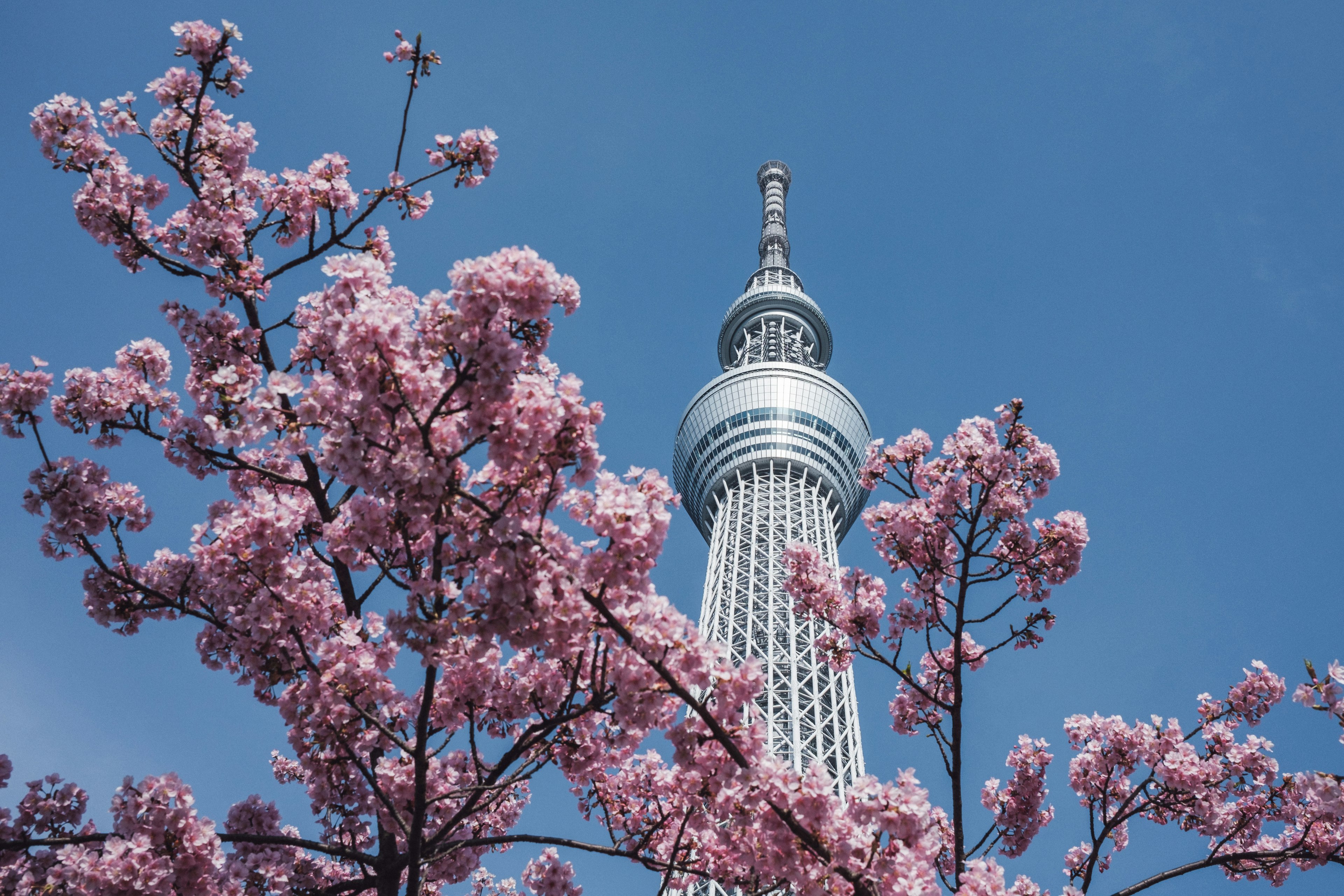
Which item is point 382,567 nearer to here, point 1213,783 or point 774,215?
point 1213,783

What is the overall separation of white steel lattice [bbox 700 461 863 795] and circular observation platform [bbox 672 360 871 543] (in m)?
0.84

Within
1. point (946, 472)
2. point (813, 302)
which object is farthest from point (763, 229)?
point (946, 472)

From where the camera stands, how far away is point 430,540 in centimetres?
584

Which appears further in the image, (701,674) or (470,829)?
(470,829)

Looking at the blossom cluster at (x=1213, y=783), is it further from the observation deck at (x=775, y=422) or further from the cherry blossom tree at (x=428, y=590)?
the observation deck at (x=775, y=422)

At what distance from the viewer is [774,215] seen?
316 feet

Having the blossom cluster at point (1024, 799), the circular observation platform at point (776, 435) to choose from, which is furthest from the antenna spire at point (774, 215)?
the blossom cluster at point (1024, 799)

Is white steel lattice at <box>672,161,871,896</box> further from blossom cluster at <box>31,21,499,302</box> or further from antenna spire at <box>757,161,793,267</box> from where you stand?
blossom cluster at <box>31,21,499,302</box>

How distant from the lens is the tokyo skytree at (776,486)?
58531mm

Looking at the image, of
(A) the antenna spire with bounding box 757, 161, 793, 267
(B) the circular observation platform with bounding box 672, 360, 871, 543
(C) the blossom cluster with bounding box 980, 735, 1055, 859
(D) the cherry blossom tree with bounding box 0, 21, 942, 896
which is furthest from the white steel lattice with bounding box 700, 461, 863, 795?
(D) the cherry blossom tree with bounding box 0, 21, 942, 896

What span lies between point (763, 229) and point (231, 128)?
92.9m

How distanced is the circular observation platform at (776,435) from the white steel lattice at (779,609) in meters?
0.84

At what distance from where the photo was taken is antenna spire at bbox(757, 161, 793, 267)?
92250 mm

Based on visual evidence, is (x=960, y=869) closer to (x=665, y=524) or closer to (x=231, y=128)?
(x=665, y=524)
